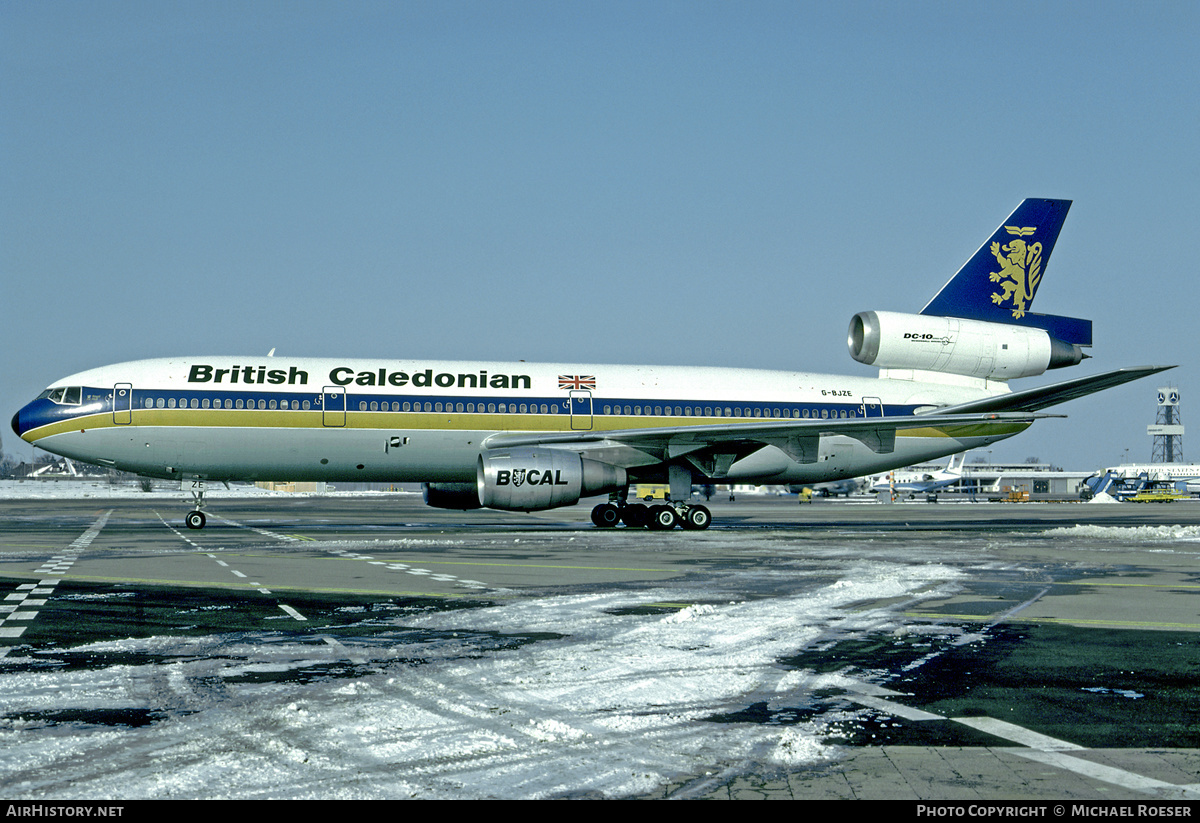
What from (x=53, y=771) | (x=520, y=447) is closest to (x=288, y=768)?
(x=53, y=771)

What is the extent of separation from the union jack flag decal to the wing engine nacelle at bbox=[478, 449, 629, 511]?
11.3 feet

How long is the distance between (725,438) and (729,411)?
135 inches

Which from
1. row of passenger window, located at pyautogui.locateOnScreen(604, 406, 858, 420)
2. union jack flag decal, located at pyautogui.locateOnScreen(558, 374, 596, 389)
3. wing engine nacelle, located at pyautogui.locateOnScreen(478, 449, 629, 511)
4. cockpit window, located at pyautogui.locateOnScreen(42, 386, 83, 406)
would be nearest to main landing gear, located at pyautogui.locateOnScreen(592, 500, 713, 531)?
row of passenger window, located at pyautogui.locateOnScreen(604, 406, 858, 420)

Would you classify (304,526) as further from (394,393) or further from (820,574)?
(820,574)

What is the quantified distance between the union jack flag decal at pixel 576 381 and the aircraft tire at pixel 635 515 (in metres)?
3.93

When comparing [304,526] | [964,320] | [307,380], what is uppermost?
[964,320]

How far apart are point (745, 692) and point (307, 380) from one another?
75.4 feet

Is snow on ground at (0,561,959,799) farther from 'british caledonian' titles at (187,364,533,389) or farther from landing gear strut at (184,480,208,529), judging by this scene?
landing gear strut at (184,480,208,529)

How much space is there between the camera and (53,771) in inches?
195

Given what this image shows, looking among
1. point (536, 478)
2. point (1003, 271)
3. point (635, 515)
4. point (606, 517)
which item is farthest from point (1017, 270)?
point (536, 478)

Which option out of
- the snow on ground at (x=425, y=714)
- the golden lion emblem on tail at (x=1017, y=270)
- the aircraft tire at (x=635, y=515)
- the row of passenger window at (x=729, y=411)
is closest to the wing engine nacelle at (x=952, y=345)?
the golden lion emblem on tail at (x=1017, y=270)

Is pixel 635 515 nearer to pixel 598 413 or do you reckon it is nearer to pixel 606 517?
pixel 606 517

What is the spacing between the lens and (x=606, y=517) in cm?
3052

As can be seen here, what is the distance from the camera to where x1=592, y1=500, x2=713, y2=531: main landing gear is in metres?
29.3
